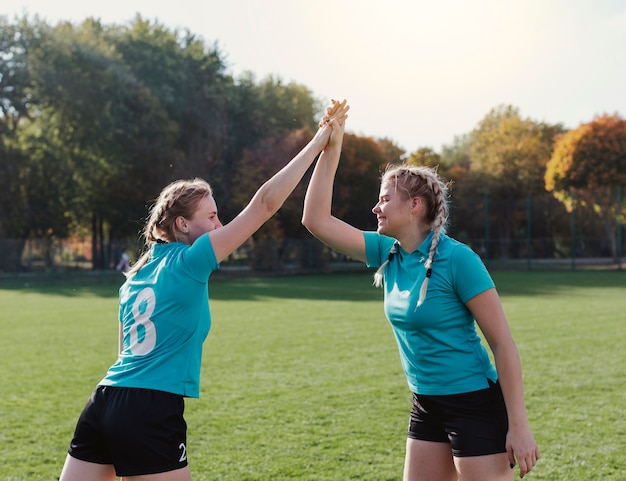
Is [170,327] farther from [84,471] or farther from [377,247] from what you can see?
[377,247]

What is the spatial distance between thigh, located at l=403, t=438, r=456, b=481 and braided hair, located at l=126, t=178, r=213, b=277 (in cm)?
151

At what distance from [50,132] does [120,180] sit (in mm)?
4548

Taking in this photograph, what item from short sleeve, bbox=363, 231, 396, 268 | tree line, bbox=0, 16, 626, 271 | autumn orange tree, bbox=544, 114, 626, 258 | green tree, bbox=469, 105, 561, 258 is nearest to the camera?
short sleeve, bbox=363, 231, 396, 268

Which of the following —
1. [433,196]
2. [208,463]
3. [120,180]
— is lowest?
[208,463]

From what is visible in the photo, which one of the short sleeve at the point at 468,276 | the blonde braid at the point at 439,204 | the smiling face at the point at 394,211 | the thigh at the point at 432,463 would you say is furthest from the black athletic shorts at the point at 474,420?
the smiling face at the point at 394,211

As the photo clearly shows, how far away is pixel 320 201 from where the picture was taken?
12.5 ft

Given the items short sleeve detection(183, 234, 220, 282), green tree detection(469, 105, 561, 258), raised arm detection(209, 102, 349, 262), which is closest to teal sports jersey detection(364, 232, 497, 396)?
raised arm detection(209, 102, 349, 262)

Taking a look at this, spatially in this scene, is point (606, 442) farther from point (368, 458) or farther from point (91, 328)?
point (91, 328)

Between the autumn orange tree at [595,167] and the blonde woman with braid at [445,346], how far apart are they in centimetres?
3966

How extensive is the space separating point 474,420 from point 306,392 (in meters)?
5.71

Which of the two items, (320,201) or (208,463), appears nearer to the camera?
(320,201)

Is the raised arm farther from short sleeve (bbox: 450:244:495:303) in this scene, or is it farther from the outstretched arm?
short sleeve (bbox: 450:244:495:303)

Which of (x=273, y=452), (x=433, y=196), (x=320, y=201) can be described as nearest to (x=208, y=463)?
(x=273, y=452)

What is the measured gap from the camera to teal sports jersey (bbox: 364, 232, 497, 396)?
3203 millimetres
